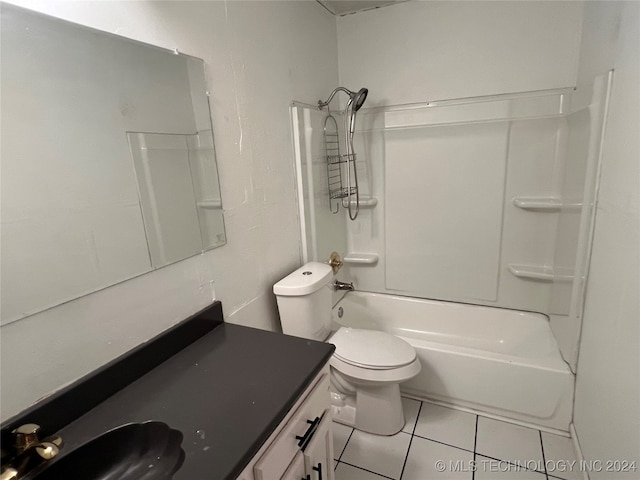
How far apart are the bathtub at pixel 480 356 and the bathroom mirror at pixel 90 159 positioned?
4.96 feet

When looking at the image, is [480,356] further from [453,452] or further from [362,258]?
[362,258]

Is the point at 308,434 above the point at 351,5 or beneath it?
beneath

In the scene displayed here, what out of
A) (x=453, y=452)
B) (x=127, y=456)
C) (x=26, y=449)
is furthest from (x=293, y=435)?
(x=453, y=452)

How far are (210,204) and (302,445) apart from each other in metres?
0.88

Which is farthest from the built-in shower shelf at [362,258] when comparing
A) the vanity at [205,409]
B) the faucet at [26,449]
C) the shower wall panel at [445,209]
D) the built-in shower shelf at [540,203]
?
the faucet at [26,449]

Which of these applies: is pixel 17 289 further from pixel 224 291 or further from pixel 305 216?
pixel 305 216

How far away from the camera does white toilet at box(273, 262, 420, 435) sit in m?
1.67

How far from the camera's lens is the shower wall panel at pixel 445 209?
2.19 m

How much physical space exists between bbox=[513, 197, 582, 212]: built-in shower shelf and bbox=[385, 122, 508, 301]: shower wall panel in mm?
111

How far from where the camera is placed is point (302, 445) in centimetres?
101

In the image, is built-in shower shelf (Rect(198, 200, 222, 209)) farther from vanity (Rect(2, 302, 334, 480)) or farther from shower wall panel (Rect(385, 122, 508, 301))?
shower wall panel (Rect(385, 122, 508, 301))

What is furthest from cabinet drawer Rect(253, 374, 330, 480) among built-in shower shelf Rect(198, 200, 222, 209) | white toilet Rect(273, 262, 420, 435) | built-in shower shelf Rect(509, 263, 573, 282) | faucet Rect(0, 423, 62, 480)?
built-in shower shelf Rect(509, 263, 573, 282)

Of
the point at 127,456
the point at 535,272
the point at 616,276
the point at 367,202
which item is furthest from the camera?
the point at 367,202

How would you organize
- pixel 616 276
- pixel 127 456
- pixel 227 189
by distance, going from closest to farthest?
pixel 127 456 → pixel 616 276 → pixel 227 189
